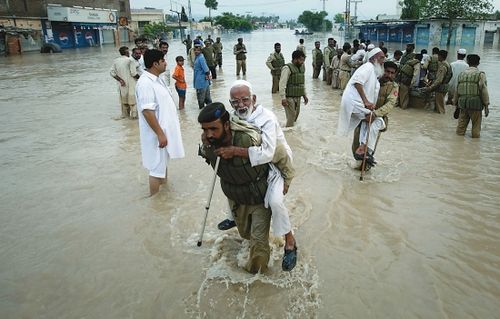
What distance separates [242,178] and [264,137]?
347mm

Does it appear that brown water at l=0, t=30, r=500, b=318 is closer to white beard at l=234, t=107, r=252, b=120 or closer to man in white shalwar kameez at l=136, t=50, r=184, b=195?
man in white shalwar kameez at l=136, t=50, r=184, b=195

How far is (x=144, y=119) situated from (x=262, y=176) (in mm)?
1946

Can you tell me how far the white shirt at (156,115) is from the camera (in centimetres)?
399

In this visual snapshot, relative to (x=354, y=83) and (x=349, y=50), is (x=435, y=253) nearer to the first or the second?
(x=354, y=83)

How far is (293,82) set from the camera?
6.86 m

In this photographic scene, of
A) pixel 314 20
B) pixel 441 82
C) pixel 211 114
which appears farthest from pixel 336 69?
pixel 314 20

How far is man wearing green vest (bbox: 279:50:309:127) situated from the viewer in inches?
264

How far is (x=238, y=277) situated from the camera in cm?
301

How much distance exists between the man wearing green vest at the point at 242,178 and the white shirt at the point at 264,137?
6 centimetres

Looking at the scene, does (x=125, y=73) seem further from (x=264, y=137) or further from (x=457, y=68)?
(x=457, y=68)

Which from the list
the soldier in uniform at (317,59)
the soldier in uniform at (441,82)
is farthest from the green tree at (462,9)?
the soldier in uniform at (441,82)

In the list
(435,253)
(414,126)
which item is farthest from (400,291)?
(414,126)

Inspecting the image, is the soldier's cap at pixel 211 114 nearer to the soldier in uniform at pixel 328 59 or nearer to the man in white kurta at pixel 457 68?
the man in white kurta at pixel 457 68

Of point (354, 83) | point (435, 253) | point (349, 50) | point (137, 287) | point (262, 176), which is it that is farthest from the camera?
point (349, 50)
